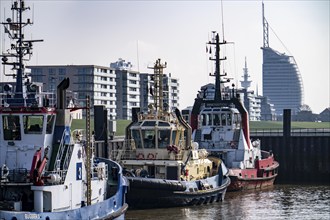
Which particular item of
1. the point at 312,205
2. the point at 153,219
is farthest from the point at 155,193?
the point at 312,205

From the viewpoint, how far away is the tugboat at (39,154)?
26.0 metres

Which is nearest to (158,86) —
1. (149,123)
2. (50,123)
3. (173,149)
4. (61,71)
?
(149,123)

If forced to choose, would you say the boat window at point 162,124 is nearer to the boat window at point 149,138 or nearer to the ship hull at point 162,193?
the boat window at point 149,138

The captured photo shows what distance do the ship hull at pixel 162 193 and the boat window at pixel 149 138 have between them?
298 centimetres

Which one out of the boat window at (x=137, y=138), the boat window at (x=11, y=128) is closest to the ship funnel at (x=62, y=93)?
the boat window at (x=11, y=128)

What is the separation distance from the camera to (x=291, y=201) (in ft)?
151

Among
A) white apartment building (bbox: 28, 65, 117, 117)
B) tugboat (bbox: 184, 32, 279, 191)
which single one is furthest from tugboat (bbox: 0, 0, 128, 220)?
white apartment building (bbox: 28, 65, 117, 117)

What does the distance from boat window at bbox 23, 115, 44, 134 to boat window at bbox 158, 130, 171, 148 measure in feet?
50.2

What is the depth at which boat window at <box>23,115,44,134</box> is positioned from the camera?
89.5ft

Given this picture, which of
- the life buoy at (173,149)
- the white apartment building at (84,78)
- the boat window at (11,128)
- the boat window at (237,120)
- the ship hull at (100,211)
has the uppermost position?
the white apartment building at (84,78)

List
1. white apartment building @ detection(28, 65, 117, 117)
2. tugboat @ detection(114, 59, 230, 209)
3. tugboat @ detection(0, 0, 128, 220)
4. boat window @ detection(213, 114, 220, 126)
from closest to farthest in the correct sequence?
tugboat @ detection(0, 0, 128, 220)
tugboat @ detection(114, 59, 230, 209)
boat window @ detection(213, 114, 220, 126)
white apartment building @ detection(28, 65, 117, 117)

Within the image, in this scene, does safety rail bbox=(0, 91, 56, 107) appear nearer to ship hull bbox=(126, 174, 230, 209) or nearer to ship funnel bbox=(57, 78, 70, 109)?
ship funnel bbox=(57, 78, 70, 109)

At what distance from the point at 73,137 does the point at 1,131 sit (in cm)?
297

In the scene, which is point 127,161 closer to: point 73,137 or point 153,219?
point 153,219
